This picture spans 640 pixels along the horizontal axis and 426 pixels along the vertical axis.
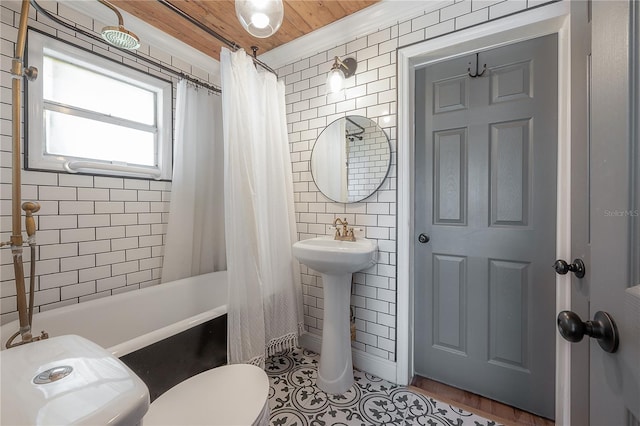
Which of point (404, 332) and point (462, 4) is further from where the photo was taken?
point (404, 332)

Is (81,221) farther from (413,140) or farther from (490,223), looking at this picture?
(490,223)

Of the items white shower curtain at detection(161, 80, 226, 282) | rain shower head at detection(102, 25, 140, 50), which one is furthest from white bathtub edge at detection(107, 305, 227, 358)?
rain shower head at detection(102, 25, 140, 50)

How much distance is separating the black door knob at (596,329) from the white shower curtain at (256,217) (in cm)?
149

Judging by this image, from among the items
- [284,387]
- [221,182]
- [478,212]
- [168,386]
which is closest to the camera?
[168,386]

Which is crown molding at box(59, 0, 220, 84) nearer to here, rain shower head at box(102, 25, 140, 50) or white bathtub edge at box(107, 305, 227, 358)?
rain shower head at box(102, 25, 140, 50)

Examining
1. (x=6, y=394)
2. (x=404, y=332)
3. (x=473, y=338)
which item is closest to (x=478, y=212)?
(x=473, y=338)

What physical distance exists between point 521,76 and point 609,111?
1.30 m

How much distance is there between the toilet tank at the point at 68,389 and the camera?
48 centimetres

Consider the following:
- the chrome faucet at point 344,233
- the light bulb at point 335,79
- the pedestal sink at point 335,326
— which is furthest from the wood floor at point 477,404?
the light bulb at point 335,79

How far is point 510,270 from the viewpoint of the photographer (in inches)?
59.8

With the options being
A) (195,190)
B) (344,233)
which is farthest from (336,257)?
(195,190)

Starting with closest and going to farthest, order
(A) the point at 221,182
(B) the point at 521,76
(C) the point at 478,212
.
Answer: (B) the point at 521,76, (C) the point at 478,212, (A) the point at 221,182

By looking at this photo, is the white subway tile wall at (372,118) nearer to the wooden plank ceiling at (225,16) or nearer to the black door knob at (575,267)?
the wooden plank ceiling at (225,16)

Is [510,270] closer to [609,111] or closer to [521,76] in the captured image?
[521,76]
